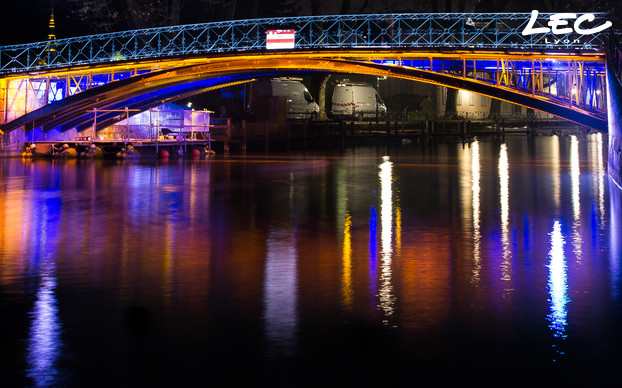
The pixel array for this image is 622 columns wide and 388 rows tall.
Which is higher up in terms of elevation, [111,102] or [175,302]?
[111,102]

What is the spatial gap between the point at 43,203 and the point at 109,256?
923 cm

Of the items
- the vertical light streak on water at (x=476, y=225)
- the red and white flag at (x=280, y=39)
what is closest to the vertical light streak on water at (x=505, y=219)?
the vertical light streak on water at (x=476, y=225)

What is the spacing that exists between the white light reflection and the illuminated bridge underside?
3925 centimetres

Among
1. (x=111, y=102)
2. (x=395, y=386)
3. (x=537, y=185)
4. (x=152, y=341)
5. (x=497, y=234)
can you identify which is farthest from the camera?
(x=111, y=102)

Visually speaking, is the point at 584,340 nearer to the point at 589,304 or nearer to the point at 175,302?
the point at 589,304

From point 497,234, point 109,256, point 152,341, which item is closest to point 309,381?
point 152,341

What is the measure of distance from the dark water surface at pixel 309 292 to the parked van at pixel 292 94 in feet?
157

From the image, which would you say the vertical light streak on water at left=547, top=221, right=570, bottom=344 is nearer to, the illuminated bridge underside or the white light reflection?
the white light reflection

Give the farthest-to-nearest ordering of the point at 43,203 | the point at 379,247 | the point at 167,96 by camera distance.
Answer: the point at 167,96
the point at 43,203
the point at 379,247

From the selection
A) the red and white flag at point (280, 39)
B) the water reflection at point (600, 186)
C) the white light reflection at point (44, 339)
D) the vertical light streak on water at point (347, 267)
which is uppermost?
the red and white flag at point (280, 39)

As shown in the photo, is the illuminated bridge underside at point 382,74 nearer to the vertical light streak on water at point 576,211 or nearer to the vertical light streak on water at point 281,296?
the vertical light streak on water at point 576,211

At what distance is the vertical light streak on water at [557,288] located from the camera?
8.21 metres

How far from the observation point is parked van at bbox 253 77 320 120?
68562 mm

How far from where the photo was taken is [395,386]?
253 inches
